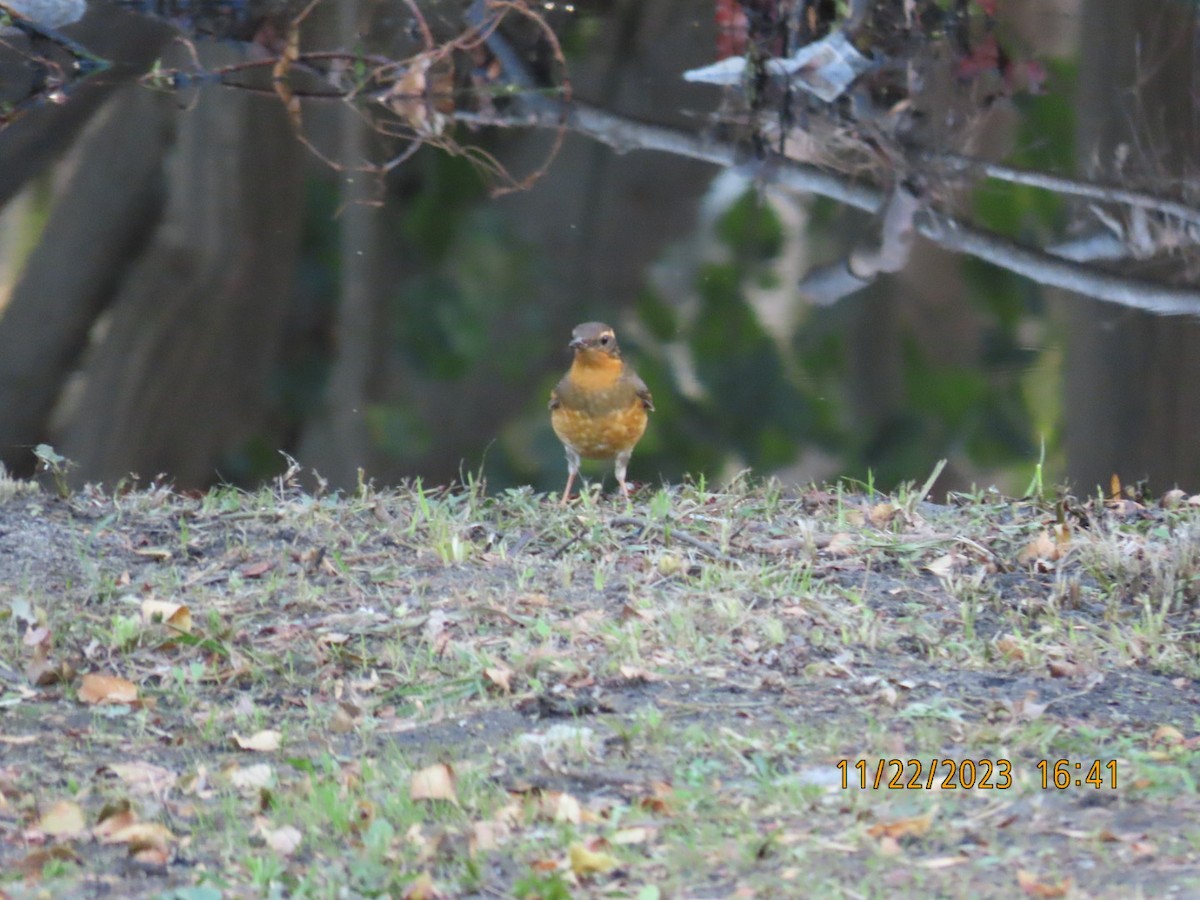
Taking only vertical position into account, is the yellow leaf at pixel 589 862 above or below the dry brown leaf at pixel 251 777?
above

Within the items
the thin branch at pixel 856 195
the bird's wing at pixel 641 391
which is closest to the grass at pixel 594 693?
the bird's wing at pixel 641 391

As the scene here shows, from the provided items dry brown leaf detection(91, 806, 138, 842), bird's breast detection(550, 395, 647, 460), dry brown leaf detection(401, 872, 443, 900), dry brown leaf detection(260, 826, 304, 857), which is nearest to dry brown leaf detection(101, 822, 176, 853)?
dry brown leaf detection(91, 806, 138, 842)

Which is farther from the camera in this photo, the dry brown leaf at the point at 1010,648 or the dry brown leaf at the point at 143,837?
the dry brown leaf at the point at 1010,648

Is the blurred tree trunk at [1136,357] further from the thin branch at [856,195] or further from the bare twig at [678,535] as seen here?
the bare twig at [678,535]

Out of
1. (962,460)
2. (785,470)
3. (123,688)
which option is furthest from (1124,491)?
(123,688)

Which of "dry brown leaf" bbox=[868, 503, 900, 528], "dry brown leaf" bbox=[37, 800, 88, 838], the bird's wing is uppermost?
the bird's wing

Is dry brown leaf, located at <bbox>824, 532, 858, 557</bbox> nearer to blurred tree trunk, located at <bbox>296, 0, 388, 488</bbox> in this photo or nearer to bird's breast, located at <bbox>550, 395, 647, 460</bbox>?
bird's breast, located at <bbox>550, 395, 647, 460</bbox>

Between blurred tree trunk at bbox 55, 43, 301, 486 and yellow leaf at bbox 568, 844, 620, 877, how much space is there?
3479 millimetres

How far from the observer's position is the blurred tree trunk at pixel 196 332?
6.15 meters

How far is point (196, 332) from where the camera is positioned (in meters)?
6.61

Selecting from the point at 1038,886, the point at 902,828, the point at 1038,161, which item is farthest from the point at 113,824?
the point at 1038,161

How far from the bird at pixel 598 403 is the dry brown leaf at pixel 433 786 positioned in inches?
90.8

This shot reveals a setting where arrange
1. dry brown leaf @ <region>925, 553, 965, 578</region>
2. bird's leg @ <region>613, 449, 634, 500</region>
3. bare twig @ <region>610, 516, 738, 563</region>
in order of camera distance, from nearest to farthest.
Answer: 1. dry brown leaf @ <region>925, 553, 965, 578</region>
2. bare twig @ <region>610, 516, 738, 563</region>
3. bird's leg @ <region>613, 449, 634, 500</region>

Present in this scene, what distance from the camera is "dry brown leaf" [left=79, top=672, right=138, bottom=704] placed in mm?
3822
